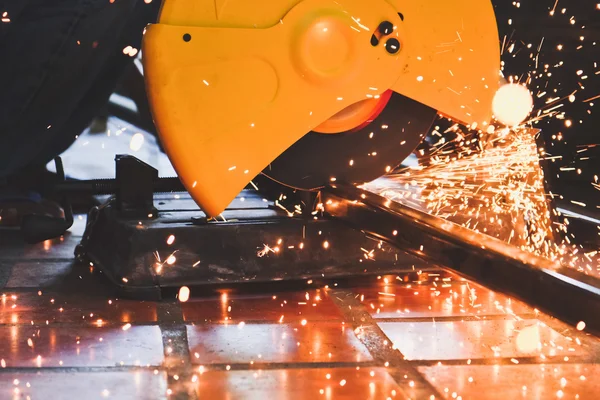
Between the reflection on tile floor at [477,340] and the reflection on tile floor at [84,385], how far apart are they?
601 mm

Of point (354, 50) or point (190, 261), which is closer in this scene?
point (354, 50)

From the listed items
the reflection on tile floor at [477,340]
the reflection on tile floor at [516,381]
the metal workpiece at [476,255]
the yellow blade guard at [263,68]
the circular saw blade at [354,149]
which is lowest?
the reflection on tile floor at [516,381]

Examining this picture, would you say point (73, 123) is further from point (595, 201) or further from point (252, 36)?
point (595, 201)

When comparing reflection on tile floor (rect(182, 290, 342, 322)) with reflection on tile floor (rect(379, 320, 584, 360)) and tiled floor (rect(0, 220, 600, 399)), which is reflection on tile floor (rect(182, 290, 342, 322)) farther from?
reflection on tile floor (rect(379, 320, 584, 360))

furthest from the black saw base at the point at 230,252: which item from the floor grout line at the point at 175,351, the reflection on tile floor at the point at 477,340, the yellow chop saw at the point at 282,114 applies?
the reflection on tile floor at the point at 477,340

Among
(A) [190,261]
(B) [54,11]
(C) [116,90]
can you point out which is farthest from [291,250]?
(C) [116,90]

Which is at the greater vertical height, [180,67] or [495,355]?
[180,67]

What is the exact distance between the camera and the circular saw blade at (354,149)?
2.29m

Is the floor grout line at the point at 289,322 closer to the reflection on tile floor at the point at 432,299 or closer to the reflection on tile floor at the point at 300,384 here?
the reflection on tile floor at the point at 432,299

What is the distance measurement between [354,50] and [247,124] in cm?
34

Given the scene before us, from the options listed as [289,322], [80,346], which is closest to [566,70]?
[289,322]

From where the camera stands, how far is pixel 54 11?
9.43 ft

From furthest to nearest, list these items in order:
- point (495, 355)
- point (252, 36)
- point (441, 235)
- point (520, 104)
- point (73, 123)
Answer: point (73, 123)
point (520, 104)
point (252, 36)
point (495, 355)
point (441, 235)

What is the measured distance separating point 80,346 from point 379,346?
706mm
